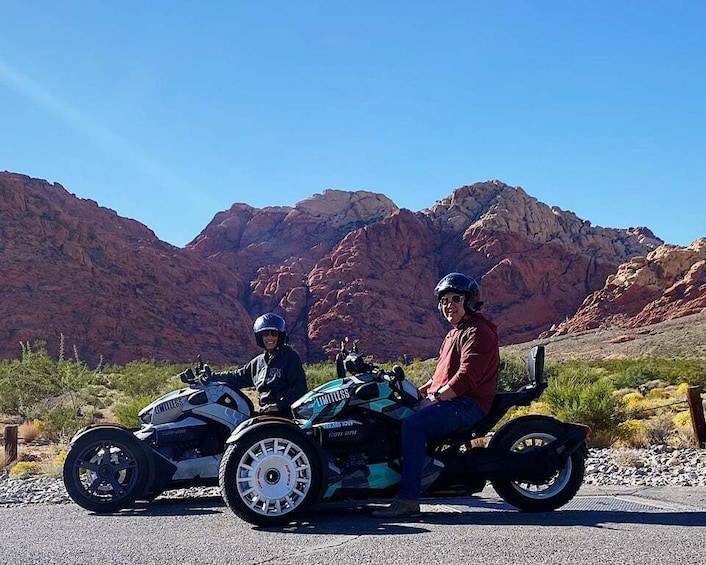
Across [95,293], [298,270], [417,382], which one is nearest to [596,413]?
[417,382]

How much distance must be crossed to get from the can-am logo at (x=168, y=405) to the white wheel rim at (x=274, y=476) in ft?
5.53

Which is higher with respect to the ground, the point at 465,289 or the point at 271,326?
the point at 465,289

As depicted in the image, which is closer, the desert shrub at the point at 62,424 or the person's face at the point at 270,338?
the person's face at the point at 270,338

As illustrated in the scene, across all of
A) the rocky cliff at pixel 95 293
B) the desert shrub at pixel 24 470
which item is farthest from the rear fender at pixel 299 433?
the rocky cliff at pixel 95 293

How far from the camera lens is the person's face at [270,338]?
716 cm

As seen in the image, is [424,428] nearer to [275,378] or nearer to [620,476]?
[275,378]

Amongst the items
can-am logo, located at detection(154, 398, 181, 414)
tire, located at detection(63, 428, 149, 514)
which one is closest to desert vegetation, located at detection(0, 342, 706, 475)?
tire, located at detection(63, 428, 149, 514)

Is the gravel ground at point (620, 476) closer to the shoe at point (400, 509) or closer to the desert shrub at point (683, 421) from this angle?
the desert shrub at point (683, 421)

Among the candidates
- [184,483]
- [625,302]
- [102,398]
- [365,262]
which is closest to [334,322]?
[365,262]

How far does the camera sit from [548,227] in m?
104

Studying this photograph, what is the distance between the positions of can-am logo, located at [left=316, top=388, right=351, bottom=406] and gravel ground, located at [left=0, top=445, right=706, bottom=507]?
7.73ft

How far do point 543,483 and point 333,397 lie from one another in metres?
1.83

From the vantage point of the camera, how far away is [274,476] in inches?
202

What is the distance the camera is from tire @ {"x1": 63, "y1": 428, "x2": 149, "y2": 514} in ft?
19.9
